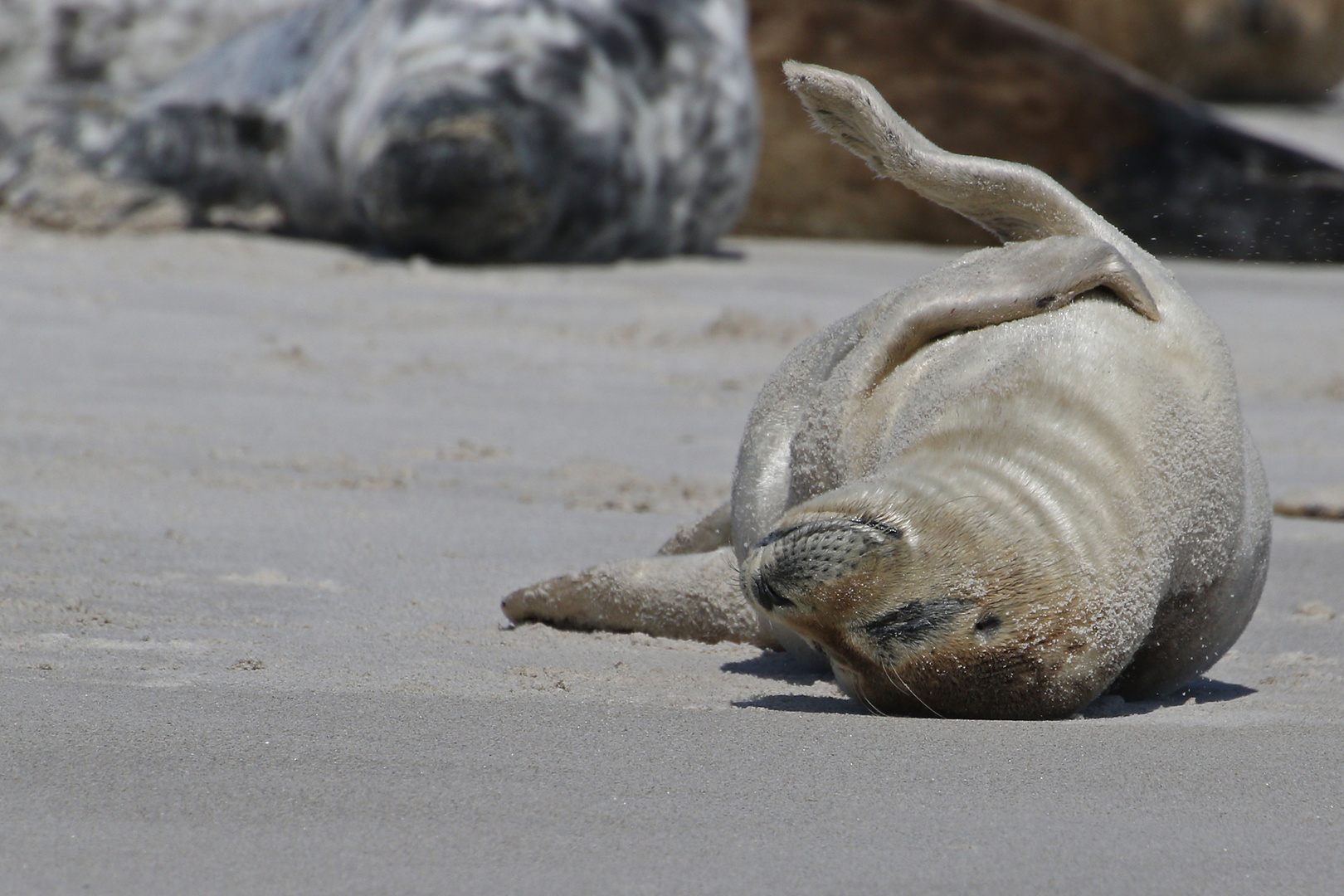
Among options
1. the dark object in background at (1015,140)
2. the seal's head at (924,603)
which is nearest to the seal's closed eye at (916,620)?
the seal's head at (924,603)

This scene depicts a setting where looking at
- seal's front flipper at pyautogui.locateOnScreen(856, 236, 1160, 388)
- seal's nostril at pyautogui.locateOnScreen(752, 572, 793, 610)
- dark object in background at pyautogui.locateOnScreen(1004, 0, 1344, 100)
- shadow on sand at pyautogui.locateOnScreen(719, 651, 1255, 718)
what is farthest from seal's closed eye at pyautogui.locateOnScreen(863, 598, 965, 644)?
dark object in background at pyautogui.locateOnScreen(1004, 0, 1344, 100)

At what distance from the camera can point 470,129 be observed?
284 inches

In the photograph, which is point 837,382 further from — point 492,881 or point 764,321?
point 764,321

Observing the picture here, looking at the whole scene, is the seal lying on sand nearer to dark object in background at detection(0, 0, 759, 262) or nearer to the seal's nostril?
the seal's nostril

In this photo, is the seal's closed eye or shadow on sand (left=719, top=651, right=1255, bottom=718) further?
shadow on sand (left=719, top=651, right=1255, bottom=718)

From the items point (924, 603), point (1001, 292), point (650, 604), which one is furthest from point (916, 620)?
point (650, 604)

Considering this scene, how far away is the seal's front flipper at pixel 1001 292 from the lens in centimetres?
249

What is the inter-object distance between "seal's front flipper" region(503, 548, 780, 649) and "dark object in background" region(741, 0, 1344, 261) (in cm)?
647

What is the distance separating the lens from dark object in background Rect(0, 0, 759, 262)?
730cm

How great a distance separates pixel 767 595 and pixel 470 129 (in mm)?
5329

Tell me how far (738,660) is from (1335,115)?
40.4 ft

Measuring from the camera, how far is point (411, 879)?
161 centimetres

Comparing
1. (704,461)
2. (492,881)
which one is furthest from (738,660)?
(704,461)

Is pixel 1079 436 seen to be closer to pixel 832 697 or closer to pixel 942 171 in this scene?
pixel 832 697
